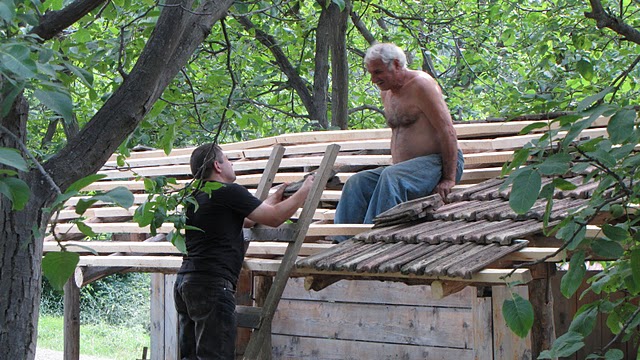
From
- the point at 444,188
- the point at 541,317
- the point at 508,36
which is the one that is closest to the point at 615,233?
the point at 541,317

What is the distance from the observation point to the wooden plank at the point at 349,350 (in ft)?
19.5

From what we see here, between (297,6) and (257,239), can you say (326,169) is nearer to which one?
(257,239)

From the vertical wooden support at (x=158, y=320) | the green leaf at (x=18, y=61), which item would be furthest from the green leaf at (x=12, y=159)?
the vertical wooden support at (x=158, y=320)

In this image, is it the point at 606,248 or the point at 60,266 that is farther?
the point at 606,248

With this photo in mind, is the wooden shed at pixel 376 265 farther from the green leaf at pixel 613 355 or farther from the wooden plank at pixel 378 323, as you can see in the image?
the green leaf at pixel 613 355

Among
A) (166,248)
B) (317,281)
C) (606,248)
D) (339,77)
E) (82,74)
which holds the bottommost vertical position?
(606,248)

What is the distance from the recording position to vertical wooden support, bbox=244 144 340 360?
15.8 ft

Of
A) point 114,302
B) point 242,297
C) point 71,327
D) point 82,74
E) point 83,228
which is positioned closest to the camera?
point 83,228

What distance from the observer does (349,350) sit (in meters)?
6.37

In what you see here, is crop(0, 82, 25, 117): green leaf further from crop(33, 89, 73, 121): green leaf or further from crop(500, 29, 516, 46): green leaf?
crop(500, 29, 516, 46): green leaf

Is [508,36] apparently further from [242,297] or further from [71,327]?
[242,297]

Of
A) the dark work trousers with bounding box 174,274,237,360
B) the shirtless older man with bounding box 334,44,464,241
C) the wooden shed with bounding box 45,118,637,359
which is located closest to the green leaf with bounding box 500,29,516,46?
the wooden shed with bounding box 45,118,637,359

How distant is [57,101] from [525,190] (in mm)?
1111

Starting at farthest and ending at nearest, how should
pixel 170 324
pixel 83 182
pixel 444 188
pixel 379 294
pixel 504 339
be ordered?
1. pixel 170 324
2. pixel 379 294
3. pixel 444 188
4. pixel 504 339
5. pixel 83 182
